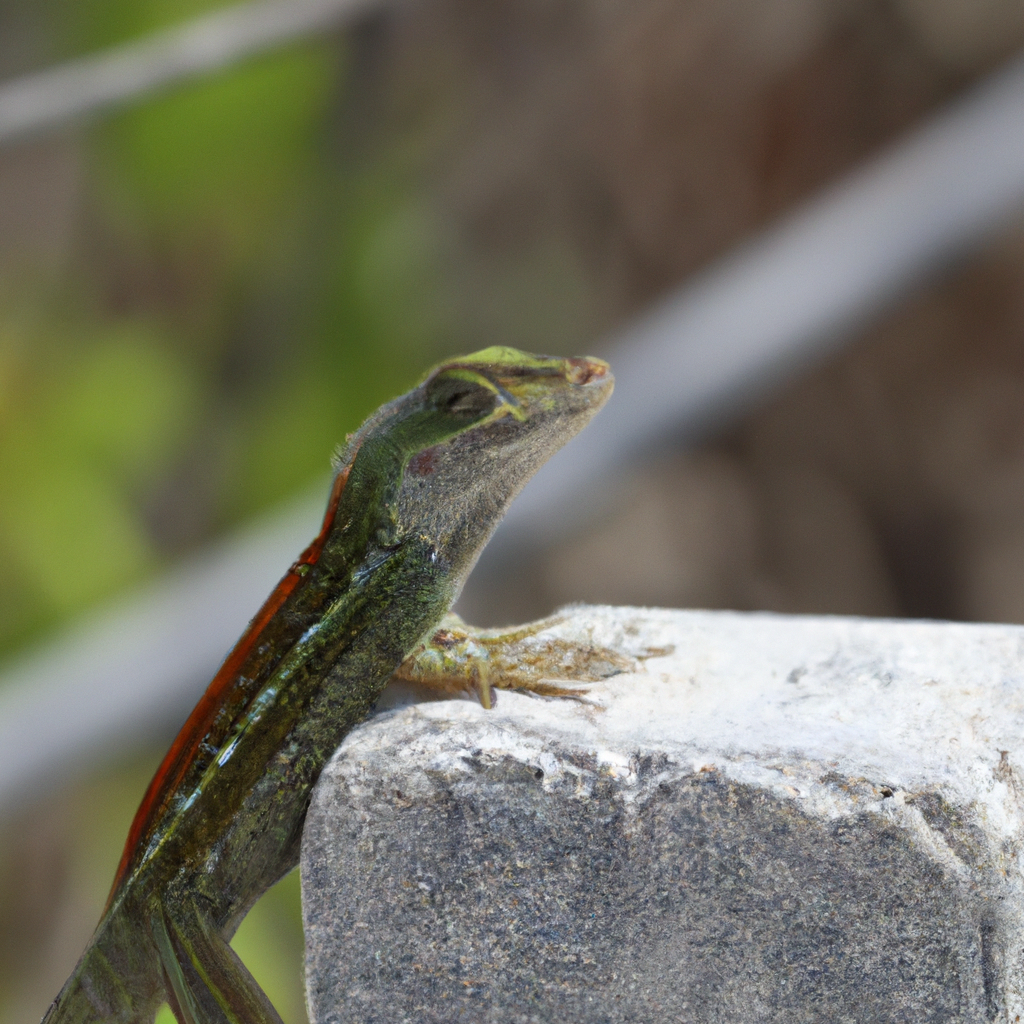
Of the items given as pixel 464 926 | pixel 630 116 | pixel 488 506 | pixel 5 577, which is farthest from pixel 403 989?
pixel 630 116

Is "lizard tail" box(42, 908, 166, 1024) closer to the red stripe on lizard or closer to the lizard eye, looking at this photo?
Result: the red stripe on lizard

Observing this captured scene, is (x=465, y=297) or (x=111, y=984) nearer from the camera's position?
(x=111, y=984)

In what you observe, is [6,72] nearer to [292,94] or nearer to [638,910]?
[292,94]

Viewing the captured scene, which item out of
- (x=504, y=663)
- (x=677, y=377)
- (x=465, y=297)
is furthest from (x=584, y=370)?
(x=465, y=297)

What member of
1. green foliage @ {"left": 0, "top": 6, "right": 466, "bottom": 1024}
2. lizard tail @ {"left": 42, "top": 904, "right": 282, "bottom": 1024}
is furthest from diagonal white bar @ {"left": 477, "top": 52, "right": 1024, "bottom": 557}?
lizard tail @ {"left": 42, "top": 904, "right": 282, "bottom": 1024}

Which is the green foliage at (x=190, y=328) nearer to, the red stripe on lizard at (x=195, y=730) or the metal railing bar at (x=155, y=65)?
the metal railing bar at (x=155, y=65)

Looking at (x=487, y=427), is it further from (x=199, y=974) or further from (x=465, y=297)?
(x=465, y=297)
